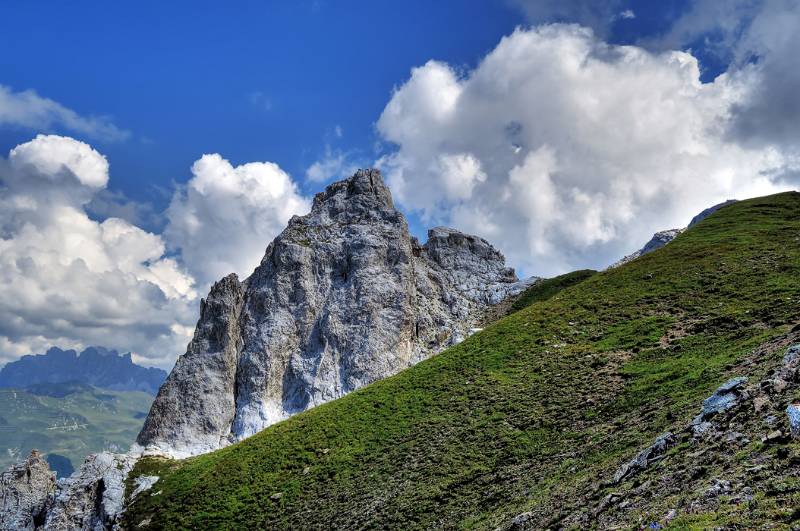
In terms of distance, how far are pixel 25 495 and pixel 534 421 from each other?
6022 centimetres

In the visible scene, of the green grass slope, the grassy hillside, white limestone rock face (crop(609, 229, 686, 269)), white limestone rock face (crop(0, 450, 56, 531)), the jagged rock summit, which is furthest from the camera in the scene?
white limestone rock face (crop(609, 229, 686, 269))

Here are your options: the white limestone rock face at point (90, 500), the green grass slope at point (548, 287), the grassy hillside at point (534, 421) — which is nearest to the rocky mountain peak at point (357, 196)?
the green grass slope at point (548, 287)

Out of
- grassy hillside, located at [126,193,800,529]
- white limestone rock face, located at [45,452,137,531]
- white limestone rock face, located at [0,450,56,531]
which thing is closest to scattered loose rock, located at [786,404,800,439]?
grassy hillside, located at [126,193,800,529]

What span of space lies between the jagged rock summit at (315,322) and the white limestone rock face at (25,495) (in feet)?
56.0

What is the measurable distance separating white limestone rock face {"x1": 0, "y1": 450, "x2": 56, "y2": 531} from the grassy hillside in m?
11.4

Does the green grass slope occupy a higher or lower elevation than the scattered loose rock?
higher

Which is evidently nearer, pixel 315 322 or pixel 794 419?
pixel 794 419

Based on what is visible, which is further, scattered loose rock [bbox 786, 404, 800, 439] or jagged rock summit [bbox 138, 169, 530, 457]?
jagged rock summit [bbox 138, 169, 530, 457]

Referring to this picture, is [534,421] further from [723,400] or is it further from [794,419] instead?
[794,419]

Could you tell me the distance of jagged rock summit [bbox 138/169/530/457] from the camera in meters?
85.6

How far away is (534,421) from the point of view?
37.7 metres

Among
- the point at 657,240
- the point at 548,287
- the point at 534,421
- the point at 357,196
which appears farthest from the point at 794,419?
the point at 657,240

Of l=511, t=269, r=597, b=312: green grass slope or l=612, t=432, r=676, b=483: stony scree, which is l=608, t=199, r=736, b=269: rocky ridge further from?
l=612, t=432, r=676, b=483: stony scree

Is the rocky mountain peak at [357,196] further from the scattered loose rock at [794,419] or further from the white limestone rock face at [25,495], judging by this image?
the scattered loose rock at [794,419]
